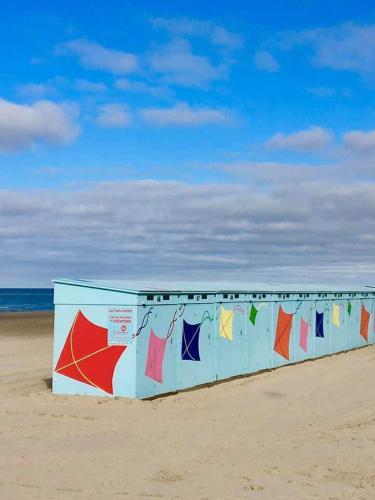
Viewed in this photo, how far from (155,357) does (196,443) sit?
10.2ft

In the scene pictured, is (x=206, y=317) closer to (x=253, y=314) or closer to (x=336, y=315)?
(x=253, y=314)

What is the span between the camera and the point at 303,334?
17.1 m

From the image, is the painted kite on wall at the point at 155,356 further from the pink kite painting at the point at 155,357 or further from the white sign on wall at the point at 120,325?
the white sign on wall at the point at 120,325

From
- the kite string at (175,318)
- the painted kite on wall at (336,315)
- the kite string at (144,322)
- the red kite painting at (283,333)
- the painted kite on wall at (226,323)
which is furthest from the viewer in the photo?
the painted kite on wall at (336,315)

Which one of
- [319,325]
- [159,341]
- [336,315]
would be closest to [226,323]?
[159,341]

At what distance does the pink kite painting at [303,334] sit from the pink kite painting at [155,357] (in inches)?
262

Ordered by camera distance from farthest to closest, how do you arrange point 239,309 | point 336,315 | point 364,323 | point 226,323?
point 364,323, point 336,315, point 239,309, point 226,323

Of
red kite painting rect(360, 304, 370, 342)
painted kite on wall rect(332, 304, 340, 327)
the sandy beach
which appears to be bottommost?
the sandy beach

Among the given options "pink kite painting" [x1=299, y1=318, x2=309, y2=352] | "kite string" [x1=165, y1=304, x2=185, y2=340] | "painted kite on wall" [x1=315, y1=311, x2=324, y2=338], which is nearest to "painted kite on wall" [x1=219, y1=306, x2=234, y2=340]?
"kite string" [x1=165, y1=304, x2=185, y2=340]

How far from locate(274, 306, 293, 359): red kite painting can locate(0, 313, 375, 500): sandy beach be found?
93.6 inches

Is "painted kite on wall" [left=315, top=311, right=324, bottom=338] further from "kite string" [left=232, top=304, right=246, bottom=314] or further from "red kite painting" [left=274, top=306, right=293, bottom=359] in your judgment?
"kite string" [left=232, top=304, right=246, bottom=314]

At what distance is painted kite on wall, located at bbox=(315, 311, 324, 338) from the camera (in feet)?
59.2


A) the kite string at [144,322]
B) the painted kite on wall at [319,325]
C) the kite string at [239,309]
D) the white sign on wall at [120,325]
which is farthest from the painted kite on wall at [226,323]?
the painted kite on wall at [319,325]

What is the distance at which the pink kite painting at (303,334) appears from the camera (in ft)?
55.6
